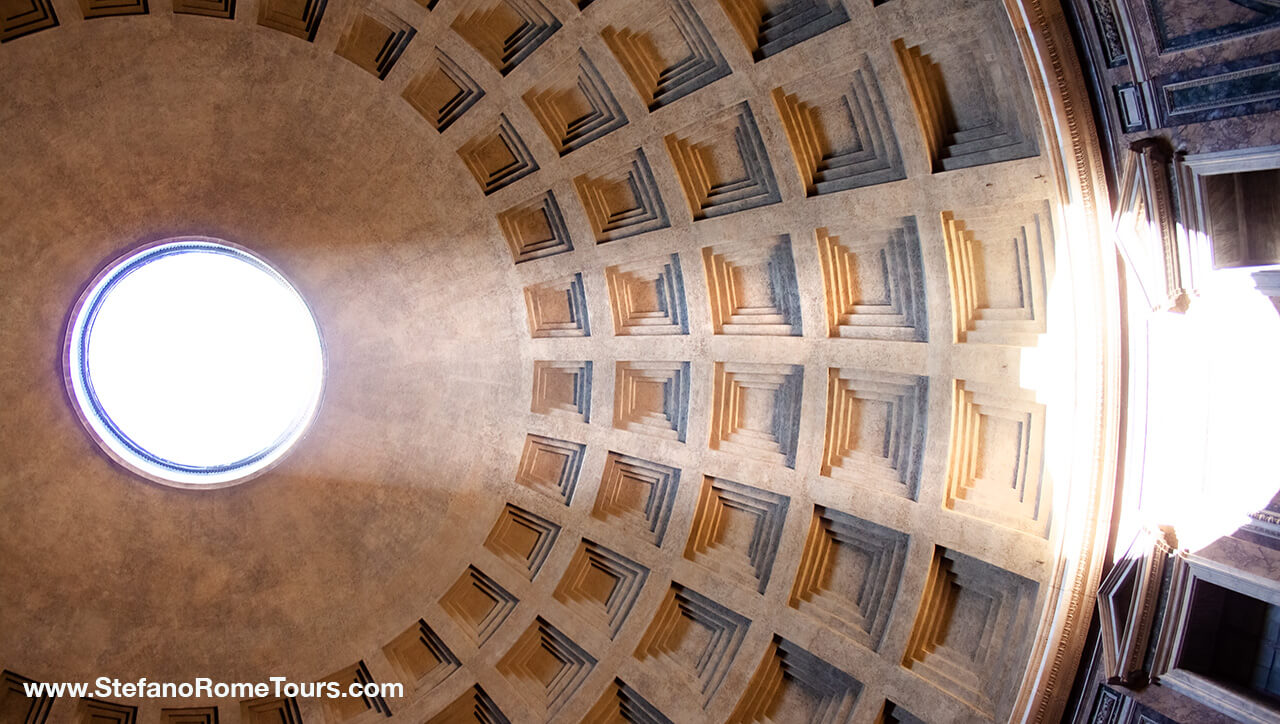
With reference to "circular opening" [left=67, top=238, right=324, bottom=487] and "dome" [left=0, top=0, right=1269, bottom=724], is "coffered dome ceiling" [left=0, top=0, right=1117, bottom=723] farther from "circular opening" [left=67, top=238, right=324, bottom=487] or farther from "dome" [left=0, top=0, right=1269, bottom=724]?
"circular opening" [left=67, top=238, right=324, bottom=487]

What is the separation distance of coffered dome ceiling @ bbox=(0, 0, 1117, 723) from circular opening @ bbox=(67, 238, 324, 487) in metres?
0.48

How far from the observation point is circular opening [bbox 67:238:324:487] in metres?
18.0

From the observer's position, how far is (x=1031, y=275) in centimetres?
1288

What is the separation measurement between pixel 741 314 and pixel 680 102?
3.92 m

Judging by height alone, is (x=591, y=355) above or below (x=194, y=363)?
below

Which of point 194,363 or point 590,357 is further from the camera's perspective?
point 194,363

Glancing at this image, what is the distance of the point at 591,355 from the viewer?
17859mm

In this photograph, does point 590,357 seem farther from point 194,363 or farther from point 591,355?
point 194,363

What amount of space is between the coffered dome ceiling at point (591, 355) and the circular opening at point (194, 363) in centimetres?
48

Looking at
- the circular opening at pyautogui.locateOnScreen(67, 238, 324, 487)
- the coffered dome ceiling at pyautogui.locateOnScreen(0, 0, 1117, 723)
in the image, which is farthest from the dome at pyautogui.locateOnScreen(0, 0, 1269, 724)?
the circular opening at pyautogui.locateOnScreen(67, 238, 324, 487)

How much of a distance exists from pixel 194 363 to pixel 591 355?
12.4 meters

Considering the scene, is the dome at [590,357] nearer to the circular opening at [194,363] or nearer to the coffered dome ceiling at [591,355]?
the coffered dome ceiling at [591,355]

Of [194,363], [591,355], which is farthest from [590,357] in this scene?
[194,363]

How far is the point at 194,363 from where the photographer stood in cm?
2402
